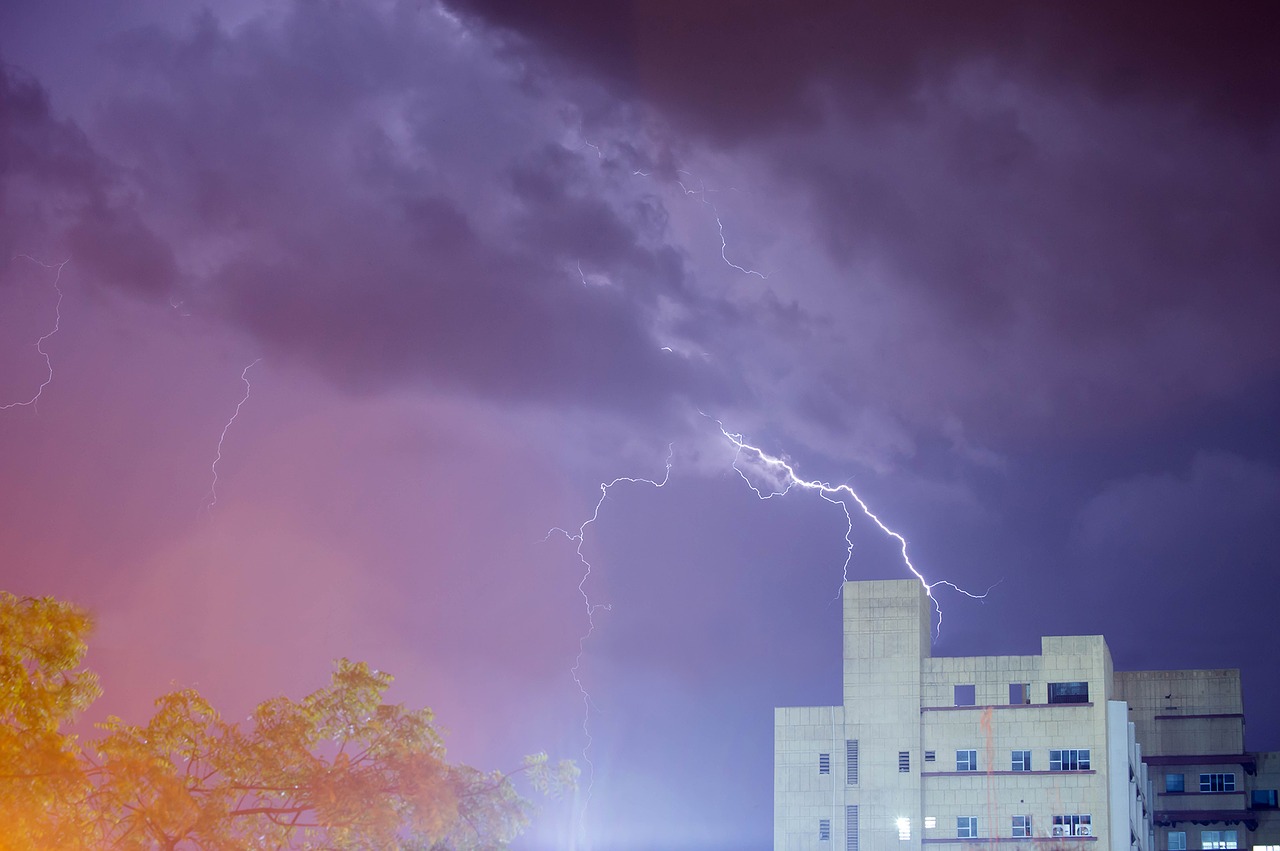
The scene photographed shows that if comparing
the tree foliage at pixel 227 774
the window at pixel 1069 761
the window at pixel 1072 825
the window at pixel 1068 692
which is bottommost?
the tree foliage at pixel 227 774

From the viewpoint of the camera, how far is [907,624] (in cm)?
8512

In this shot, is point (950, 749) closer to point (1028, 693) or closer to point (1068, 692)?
point (1028, 693)

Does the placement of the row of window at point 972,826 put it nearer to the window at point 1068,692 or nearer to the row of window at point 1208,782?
the window at point 1068,692

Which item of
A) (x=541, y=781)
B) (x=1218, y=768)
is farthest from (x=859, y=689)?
(x=541, y=781)

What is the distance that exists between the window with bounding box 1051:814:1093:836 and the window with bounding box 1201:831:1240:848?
21578 mm

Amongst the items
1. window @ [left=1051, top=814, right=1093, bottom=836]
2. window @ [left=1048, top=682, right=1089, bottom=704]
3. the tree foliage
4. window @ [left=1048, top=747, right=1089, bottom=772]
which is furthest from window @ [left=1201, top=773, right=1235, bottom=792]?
the tree foliage

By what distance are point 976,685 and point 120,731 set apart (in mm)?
67563

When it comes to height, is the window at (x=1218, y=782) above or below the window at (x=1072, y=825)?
above

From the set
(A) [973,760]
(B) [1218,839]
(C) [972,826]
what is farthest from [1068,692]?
(B) [1218,839]

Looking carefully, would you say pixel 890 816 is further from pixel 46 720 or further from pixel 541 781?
pixel 46 720

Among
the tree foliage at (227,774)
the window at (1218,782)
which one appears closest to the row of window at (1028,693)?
the window at (1218,782)

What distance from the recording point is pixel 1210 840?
9544 cm

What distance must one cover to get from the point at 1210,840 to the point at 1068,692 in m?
22.4

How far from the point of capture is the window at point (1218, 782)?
9512 cm
